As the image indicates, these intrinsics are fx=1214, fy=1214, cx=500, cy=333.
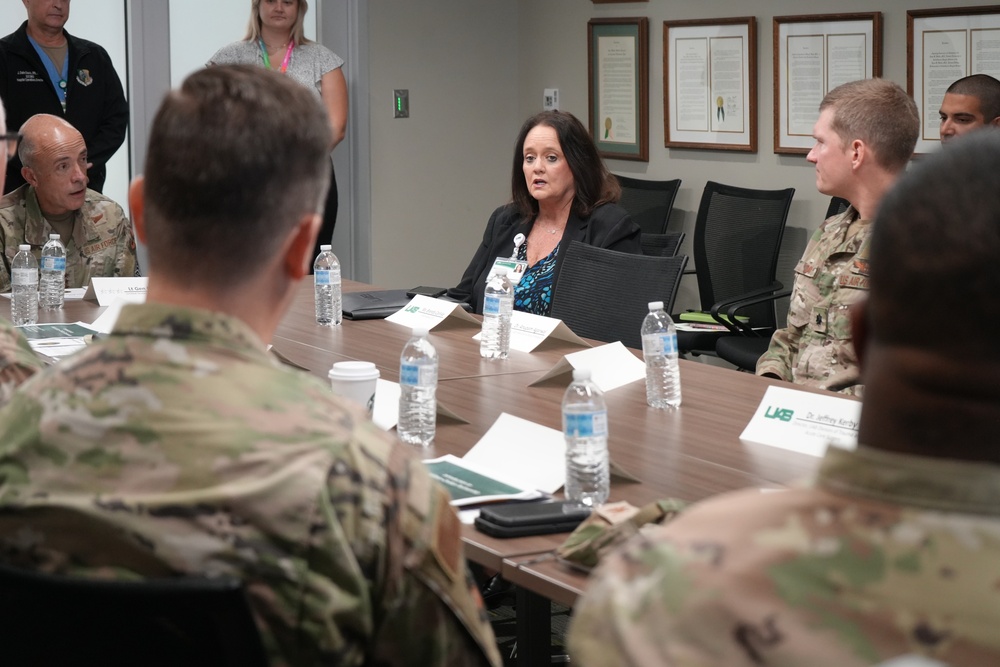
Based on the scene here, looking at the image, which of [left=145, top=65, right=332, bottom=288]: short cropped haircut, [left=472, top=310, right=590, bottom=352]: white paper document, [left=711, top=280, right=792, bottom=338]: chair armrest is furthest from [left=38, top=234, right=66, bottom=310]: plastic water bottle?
[left=145, top=65, right=332, bottom=288]: short cropped haircut

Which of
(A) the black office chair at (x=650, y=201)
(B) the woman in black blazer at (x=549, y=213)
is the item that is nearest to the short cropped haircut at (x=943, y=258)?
(B) the woman in black blazer at (x=549, y=213)

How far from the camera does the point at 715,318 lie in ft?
15.6

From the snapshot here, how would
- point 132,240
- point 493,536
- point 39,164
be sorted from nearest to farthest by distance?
point 493,536
point 39,164
point 132,240

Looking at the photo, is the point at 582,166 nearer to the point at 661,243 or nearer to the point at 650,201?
the point at 661,243

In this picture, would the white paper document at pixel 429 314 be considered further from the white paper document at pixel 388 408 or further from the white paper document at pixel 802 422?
the white paper document at pixel 802 422

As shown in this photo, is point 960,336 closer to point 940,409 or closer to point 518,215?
point 940,409

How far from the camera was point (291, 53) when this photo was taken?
621cm

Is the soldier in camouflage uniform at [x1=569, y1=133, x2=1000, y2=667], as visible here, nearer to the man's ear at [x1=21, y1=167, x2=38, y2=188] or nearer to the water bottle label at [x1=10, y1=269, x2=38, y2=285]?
the water bottle label at [x1=10, y1=269, x2=38, y2=285]

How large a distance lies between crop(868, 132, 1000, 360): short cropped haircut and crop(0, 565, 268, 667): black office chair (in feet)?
1.93

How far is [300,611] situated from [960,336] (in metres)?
0.62

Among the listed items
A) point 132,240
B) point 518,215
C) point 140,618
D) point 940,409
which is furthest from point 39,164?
point 940,409

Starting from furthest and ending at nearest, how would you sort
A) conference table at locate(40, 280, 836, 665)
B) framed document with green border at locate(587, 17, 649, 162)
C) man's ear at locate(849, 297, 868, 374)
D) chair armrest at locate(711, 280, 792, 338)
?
framed document with green border at locate(587, 17, 649, 162)
chair armrest at locate(711, 280, 792, 338)
conference table at locate(40, 280, 836, 665)
man's ear at locate(849, 297, 868, 374)

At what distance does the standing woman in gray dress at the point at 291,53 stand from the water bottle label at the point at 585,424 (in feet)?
13.9

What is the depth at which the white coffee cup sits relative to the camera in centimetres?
233
